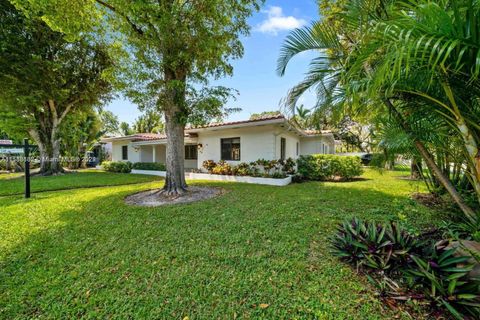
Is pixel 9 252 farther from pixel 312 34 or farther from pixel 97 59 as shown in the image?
pixel 97 59

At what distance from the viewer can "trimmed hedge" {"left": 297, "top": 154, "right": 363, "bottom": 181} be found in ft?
37.7

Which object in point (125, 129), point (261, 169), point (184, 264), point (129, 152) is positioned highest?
point (125, 129)

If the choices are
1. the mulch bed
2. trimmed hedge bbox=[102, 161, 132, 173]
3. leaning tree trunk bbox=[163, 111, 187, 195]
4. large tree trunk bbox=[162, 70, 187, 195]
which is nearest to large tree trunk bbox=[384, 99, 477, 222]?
the mulch bed

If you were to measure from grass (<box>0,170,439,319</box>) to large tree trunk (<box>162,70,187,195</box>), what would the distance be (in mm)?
2083

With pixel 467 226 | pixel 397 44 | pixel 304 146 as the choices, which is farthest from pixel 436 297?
pixel 304 146

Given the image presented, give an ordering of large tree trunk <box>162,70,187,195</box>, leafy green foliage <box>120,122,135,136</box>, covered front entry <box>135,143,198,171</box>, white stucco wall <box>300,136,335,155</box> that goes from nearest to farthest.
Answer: large tree trunk <box>162,70,187,195</box>
white stucco wall <box>300,136,335,155</box>
covered front entry <box>135,143,198,171</box>
leafy green foliage <box>120,122,135,136</box>

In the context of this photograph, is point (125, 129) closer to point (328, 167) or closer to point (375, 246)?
point (328, 167)

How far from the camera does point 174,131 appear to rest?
7.87m

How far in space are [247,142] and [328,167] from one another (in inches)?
187

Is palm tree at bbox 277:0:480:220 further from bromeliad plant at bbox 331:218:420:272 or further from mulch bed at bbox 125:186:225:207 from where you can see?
mulch bed at bbox 125:186:225:207

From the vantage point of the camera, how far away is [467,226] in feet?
10.9

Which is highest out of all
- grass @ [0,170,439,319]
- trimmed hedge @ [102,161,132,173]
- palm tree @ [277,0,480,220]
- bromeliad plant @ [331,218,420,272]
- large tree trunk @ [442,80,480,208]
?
palm tree @ [277,0,480,220]

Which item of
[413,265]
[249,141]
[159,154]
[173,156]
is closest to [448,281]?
[413,265]

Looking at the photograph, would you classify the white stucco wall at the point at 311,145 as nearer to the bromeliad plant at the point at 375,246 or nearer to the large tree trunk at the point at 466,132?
the bromeliad plant at the point at 375,246
